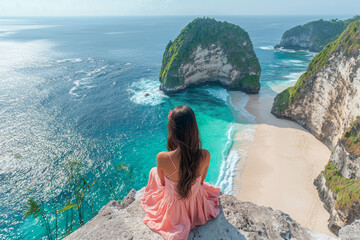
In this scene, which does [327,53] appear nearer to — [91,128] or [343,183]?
[343,183]

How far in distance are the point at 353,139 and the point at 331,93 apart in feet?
33.2

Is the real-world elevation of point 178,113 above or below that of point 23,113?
above

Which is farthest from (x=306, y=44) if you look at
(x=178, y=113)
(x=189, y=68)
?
(x=178, y=113)

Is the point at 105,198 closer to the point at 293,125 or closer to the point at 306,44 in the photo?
the point at 293,125

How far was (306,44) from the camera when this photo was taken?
8600cm

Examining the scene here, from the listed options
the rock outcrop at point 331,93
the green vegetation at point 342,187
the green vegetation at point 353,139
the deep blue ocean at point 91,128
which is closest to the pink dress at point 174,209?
the deep blue ocean at point 91,128

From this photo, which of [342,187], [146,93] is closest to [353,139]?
[342,187]

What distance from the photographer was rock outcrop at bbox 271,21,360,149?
21625 mm

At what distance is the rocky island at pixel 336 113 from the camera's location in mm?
15820

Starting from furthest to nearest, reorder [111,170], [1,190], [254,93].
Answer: [254,93] → [111,170] → [1,190]

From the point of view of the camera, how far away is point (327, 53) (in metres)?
26.8

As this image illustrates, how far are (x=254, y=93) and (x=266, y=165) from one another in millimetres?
24442

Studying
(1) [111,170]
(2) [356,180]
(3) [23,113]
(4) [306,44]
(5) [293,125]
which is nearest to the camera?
(2) [356,180]

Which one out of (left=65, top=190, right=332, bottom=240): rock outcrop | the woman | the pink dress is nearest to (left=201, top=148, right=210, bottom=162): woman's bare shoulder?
the woman
